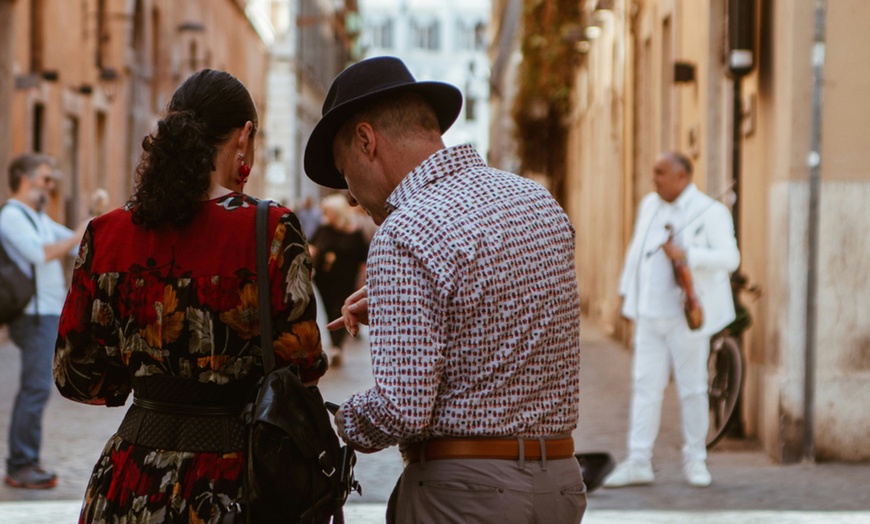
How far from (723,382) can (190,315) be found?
6819 mm

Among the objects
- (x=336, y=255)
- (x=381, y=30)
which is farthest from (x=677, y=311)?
(x=381, y=30)

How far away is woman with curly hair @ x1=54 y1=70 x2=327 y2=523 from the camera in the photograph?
3348 millimetres

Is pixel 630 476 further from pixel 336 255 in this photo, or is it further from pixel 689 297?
pixel 336 255

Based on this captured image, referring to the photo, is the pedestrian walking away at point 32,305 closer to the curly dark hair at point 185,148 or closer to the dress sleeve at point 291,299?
the curly dark hair at point 185,148

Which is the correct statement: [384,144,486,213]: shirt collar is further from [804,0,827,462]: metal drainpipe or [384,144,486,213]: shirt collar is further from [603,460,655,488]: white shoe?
[804,0,827,462]: metal drainpipe

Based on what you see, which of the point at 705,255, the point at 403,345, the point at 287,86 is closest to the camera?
Result: the point at 403,345

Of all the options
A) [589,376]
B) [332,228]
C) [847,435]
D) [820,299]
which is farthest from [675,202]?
[332,228]

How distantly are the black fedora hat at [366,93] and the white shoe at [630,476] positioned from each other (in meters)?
5.12

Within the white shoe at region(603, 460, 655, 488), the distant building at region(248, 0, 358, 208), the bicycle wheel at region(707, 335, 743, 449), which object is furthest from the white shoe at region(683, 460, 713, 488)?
the distant building at region(248, 0, 358, 208)

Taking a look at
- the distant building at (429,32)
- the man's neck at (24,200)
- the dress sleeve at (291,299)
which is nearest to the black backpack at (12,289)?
the man's neck at (24,200)

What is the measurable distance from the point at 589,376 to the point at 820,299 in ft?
19.2

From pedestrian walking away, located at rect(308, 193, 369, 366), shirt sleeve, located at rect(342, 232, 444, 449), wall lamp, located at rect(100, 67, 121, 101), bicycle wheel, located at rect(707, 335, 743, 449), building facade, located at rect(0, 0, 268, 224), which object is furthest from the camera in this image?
wall lamp, located at rect(100, 67, 121, 101)

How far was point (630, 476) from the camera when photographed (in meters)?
8.16

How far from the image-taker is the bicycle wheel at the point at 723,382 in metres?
9.46
